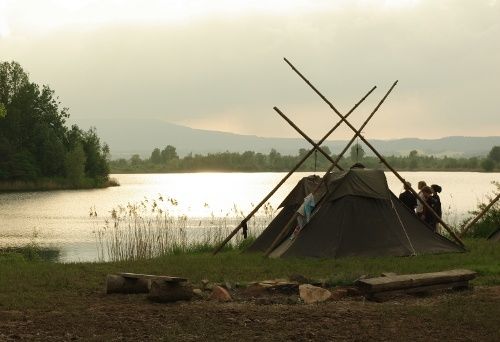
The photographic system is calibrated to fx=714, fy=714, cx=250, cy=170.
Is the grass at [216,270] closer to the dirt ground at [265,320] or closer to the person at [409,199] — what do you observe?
the dirt ground at [265,320]

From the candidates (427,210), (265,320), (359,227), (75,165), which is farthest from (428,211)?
(75,165)

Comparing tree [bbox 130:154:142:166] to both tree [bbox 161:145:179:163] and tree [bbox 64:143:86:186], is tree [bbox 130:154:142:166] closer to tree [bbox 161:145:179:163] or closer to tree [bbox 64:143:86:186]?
tree [bbox 161:145:179:163]

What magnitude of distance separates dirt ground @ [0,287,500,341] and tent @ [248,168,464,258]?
211 inches

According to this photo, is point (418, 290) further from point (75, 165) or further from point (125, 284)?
point (75, 165)

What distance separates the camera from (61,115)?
82.9 m

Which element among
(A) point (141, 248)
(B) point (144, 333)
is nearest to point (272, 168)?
(A) point (141, 248)

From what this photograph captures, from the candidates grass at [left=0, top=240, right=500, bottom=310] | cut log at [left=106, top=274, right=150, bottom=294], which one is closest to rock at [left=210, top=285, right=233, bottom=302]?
cut log at [left=106, top=274, right=150, bottom=294]

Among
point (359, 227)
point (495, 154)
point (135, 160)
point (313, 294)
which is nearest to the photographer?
point (313, 294)

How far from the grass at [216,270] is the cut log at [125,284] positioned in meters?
0.35

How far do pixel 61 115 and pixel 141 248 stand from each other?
67.0 m

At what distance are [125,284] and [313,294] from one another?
9.87 ft

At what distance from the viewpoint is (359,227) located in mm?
16172

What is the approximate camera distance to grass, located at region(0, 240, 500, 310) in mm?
11344

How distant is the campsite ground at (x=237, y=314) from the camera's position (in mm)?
8234
